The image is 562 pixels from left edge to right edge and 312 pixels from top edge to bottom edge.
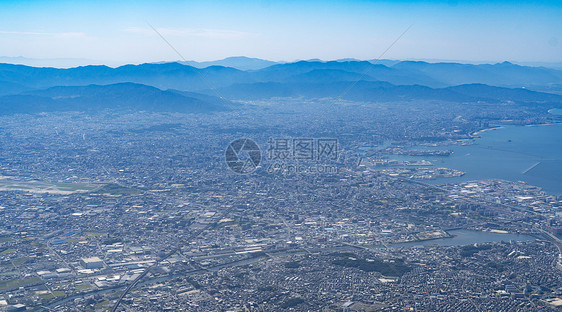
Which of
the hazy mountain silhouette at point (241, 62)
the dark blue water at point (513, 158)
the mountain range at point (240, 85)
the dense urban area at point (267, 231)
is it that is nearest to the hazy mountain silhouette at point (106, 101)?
the mountain range at point (240, 85)

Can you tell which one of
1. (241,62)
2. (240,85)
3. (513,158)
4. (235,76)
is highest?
(241,62)

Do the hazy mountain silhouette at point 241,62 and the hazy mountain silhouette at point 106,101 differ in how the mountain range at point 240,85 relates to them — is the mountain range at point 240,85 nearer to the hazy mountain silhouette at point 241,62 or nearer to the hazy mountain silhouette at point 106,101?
the hazy mountain silhouette at point 106,101

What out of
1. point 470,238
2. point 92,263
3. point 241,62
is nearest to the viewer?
point 92,263

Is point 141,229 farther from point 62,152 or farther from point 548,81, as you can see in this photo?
point 548,81

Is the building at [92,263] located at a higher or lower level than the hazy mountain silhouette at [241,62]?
lower

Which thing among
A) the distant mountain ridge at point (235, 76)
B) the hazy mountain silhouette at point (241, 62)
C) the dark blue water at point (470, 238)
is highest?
the hazy mountain silhouette at point (241, 62)

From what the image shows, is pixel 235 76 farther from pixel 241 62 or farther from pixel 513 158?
pixel 513 158

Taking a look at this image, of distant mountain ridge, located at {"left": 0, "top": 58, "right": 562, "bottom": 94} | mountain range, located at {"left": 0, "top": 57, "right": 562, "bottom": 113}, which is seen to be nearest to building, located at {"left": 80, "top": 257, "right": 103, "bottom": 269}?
mountain range, located at {"left": 0, "top": 57, "right": 562, "bottom": 113}

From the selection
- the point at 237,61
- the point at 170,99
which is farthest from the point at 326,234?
the point at 237,61

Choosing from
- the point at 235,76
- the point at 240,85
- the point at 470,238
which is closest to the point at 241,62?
the point at 235,76
